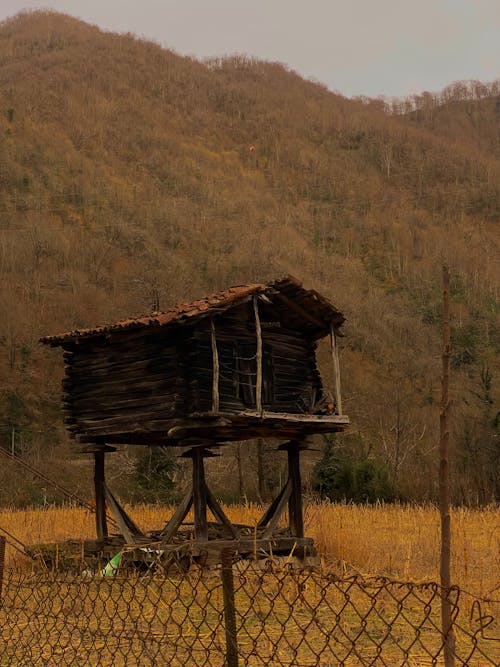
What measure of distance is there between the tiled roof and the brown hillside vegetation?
9757 mm

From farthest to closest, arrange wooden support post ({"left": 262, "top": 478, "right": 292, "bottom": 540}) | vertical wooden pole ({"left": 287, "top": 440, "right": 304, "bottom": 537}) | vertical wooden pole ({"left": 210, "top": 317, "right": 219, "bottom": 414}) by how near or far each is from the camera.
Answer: vertical wooden pole ({"left": 287, "top": 440, "right": 304, "bottom": 537}), wooden support post ({"left": 262, "top": 478, "right": 292, "bottom": 540}), vertical wooden pole ({"left": 210, "top": 317, "right": 219, "bottom": 414})

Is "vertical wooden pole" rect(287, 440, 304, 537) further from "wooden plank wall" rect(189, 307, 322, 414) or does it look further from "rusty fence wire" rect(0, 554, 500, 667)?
"rusty fence wire" rect(0, 554, 500, 667)

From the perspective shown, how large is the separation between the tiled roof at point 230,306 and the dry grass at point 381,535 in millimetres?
3745

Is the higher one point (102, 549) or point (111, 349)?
point (111, 349)

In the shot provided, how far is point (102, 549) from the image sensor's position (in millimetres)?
13719

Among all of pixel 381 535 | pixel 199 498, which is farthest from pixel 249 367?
pixel 381 535

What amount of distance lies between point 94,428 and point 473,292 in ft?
183

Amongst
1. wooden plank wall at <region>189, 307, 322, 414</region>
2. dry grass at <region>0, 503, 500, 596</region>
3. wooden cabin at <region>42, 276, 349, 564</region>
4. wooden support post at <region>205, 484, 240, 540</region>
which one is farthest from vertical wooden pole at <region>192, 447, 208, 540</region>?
dry grass at <region>0, 503, 500, 596</region>

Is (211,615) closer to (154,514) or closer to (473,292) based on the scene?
(154,514)

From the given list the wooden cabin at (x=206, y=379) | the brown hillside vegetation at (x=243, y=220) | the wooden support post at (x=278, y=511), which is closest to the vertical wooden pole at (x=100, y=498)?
the wooden cabin at (x=206, y=379)

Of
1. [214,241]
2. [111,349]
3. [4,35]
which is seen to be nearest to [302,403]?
[111,349]

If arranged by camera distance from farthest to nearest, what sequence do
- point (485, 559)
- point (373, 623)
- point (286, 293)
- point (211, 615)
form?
point (286, 293)
point (485, 559)
point (211, 615)
point (373, 623)

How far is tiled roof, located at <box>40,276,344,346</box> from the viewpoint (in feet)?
39.6

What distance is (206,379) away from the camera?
40.8 feet
